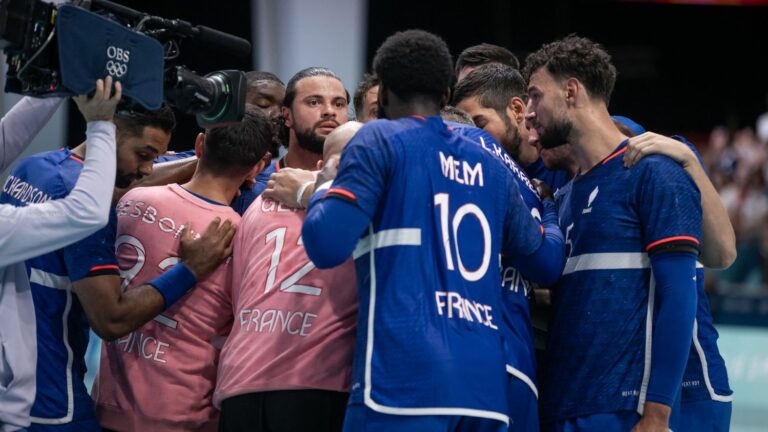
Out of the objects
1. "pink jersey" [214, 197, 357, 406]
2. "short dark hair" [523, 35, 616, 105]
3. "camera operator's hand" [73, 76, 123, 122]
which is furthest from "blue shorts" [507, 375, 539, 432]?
"camera operator's hand" [73, 76, 123, 122]

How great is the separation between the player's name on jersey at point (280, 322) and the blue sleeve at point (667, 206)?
1.20 meters

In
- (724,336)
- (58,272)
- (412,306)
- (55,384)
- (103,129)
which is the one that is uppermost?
→ (103,129)

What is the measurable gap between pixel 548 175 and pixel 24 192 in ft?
7.27

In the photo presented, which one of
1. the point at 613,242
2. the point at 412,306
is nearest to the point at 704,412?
the point at 613,242

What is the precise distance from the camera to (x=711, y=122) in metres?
17.6

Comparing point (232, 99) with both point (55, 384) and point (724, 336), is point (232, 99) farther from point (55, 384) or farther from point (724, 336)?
point (724, 336)

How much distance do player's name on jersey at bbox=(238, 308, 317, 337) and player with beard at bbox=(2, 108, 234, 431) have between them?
1.30ft

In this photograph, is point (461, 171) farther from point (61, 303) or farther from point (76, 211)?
point (61, 303)

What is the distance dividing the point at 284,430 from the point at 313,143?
1.77m

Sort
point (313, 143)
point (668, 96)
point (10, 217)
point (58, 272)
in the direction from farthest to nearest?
point (668, 96)
point (313, 143)
point (58, 272)
point (10, 217)

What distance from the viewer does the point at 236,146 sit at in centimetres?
392

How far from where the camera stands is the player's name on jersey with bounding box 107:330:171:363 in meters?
3.80

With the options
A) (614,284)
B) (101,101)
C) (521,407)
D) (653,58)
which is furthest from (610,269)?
(653,58)

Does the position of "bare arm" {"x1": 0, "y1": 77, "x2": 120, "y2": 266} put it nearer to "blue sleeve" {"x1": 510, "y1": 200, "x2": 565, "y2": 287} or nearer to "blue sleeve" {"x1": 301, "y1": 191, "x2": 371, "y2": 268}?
"blue sleeve" {"x1": 301, "y1": 191, "x2": 371, "y2": 268}
